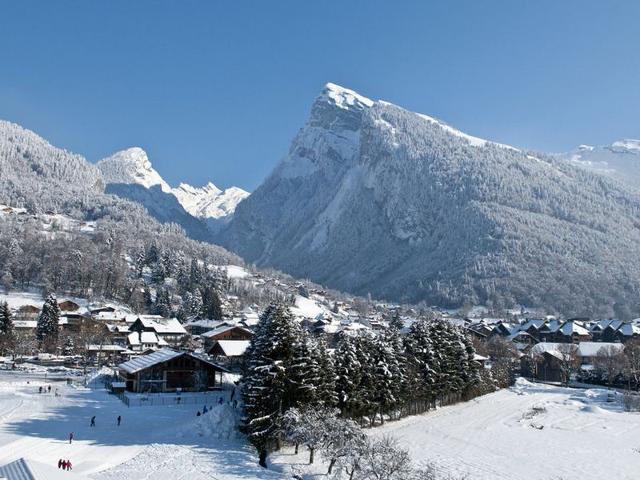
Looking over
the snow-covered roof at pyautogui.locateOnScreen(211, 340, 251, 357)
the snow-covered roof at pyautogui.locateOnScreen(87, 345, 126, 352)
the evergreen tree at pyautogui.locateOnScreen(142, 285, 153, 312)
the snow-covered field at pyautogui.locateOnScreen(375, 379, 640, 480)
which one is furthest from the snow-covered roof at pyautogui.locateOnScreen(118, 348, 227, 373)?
the evergreen tree at pyautogui.locateOnScreen(142, 285, 153, 312)

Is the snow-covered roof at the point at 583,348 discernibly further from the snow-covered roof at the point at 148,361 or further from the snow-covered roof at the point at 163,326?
the snow-covered roof at the point at 148,361

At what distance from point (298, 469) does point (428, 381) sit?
25524 millimetres

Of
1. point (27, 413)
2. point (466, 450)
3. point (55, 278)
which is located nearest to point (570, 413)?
point (466, 450)

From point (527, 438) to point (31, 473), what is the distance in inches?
1688

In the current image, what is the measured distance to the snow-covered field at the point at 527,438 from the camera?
42719mm

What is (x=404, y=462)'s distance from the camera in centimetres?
3250

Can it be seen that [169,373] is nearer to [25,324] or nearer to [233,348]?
[233,348]

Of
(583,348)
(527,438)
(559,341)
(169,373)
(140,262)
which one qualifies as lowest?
(527,438)

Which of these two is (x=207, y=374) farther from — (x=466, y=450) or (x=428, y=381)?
(x=466, y=450)

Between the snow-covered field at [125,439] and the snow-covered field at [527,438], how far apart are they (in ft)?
47.5

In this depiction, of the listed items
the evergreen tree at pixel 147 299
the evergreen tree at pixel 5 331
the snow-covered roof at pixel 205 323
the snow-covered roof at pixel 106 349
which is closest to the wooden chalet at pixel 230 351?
the snow-covered roof at pixel 106 349

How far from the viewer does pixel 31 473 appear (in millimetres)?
24016

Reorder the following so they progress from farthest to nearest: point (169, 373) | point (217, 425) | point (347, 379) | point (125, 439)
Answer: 1. point (169, 373)
2. point (347, 379)
3. point (217, 425)
4. point (125, 439)

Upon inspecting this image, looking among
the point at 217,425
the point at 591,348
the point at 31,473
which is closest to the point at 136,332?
the point at 217,425
